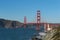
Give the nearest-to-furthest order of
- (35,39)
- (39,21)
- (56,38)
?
(56,38) < (35,39) < (39,21)

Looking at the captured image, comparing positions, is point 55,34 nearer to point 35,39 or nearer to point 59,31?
point 59,31

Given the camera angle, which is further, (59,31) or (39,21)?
(39,21)

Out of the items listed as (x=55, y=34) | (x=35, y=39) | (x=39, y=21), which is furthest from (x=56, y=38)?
(x=39, y=21)

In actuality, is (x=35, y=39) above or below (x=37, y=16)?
below

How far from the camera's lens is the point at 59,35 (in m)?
6.91

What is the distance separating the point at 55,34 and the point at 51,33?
22 centimetres

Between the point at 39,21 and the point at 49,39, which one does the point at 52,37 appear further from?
the point at 39,21

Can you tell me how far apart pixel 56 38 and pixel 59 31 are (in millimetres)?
228

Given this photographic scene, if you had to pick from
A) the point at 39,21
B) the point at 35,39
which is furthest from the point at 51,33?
the point at 39,21

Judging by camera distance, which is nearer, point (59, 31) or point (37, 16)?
point (59, 31)

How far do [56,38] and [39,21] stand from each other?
92734mm

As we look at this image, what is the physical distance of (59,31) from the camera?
22.9 ft

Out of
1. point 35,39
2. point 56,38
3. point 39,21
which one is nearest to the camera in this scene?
point 56,38

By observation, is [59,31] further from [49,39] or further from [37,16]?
[37,16]
